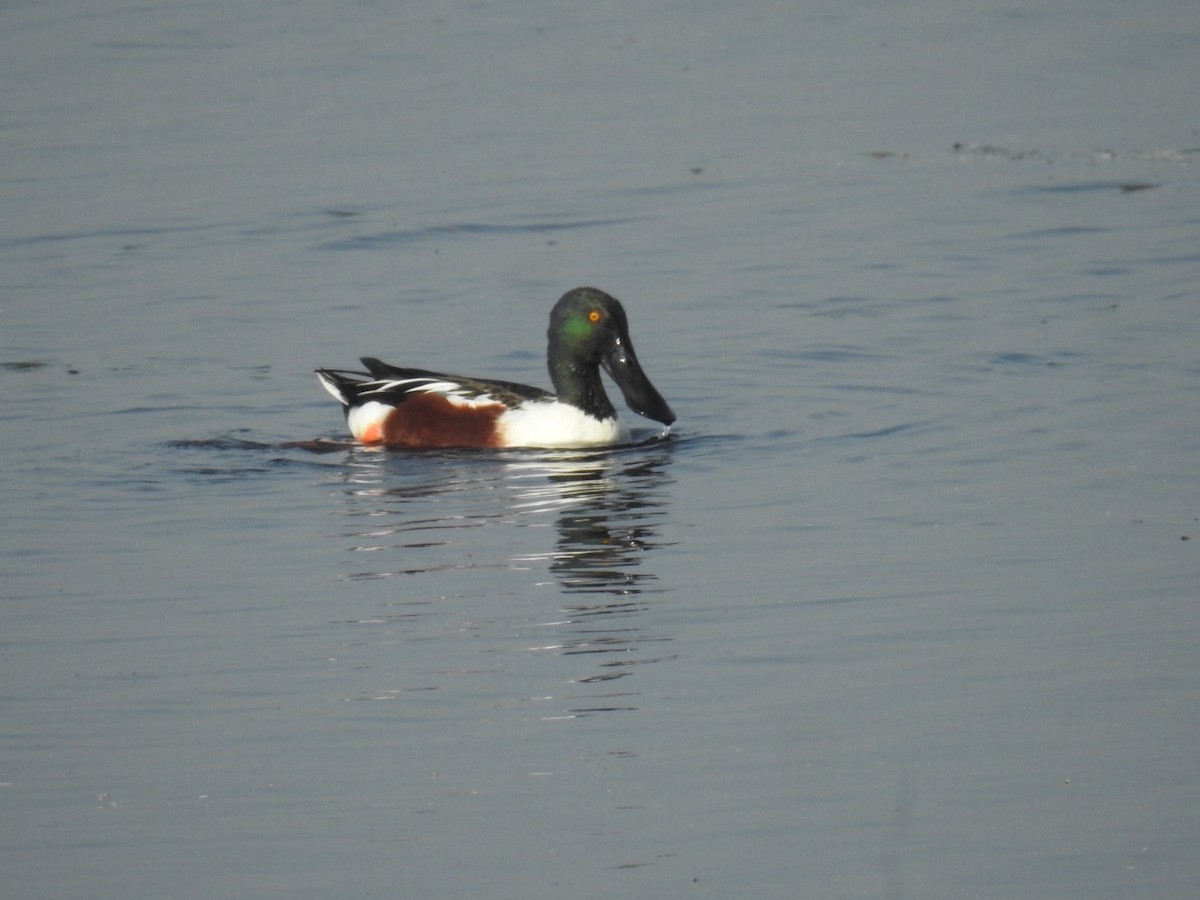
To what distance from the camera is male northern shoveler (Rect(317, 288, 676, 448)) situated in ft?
35.1

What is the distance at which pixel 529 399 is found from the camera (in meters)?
10.8

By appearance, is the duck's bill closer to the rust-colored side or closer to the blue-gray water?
the blue-gray water

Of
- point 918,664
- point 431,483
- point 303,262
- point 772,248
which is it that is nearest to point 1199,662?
point 918,664

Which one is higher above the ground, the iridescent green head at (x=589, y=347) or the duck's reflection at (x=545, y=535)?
the iridescent green head at (x=589, y=347)

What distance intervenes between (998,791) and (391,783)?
5.51 ft

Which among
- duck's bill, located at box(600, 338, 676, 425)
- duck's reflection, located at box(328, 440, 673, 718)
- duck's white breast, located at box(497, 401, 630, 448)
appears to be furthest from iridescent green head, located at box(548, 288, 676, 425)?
duck's reflection, located at box(328, 440, 673, 718)

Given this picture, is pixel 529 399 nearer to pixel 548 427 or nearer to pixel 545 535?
pixel 548 427

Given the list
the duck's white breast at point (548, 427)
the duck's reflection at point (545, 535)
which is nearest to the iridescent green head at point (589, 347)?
the duck's white breast at point (548, 427)

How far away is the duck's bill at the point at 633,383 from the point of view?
10.8m

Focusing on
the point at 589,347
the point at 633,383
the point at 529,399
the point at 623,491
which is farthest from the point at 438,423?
the point at 623,491

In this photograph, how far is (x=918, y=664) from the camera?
6.51 metres

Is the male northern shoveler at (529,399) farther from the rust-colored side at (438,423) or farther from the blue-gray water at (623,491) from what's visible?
the blue-gray water at (623,491)

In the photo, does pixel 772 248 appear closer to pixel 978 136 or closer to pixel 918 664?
pixel 978 136

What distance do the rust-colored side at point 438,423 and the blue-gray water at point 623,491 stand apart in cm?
22
